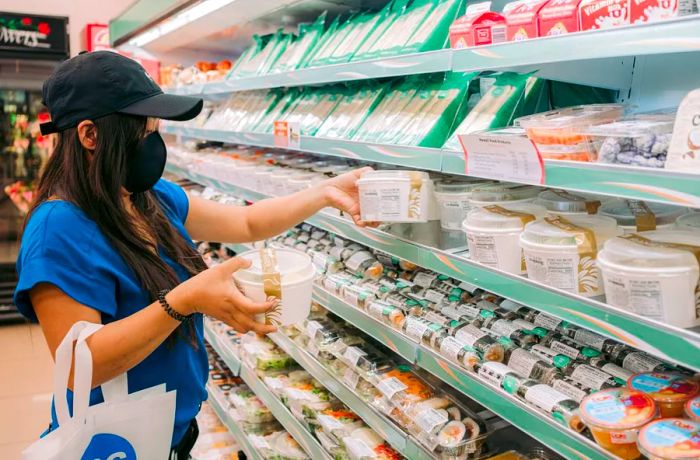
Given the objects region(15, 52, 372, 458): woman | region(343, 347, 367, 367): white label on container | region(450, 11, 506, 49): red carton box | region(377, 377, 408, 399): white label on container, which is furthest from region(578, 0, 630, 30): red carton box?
region(343, 347, 367, 367): white label on container

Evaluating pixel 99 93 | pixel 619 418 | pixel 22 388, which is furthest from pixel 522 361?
pixel 22 388

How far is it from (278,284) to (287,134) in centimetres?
120

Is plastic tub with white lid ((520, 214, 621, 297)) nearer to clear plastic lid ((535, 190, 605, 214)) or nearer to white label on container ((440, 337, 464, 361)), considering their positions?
clear plastic lid ((535, 190, 605, 214))

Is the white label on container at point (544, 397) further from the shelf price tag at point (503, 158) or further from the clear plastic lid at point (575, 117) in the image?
the clear plastic lid at point (575, 117)

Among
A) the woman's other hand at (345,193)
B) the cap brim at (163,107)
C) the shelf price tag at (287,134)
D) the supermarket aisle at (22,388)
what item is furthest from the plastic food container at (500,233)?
the supermarket aisle at (22,388)

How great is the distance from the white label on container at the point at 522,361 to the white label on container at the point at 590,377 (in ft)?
0.33

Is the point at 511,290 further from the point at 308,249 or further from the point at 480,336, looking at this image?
the point at 308,249

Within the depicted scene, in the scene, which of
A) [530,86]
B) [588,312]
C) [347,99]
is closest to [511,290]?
[588,312]

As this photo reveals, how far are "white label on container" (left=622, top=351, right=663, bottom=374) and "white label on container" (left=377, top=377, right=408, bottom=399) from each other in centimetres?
72

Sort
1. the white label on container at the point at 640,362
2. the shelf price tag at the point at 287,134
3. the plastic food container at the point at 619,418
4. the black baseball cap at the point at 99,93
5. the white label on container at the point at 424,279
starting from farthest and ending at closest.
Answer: the shelf price tag at the point at 287,134 < the white label on container at the point at 424,279 < the black baseball cap at the point at 99,93 < the white label on container at the point at 640,362 < the plastic food container at the point at 619,418

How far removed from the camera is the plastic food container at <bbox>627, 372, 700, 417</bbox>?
3.88 ft

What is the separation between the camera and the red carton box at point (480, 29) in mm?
1488

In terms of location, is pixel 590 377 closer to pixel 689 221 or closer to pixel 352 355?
pixel 689 221

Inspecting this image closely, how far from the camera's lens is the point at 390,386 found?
1953mm
